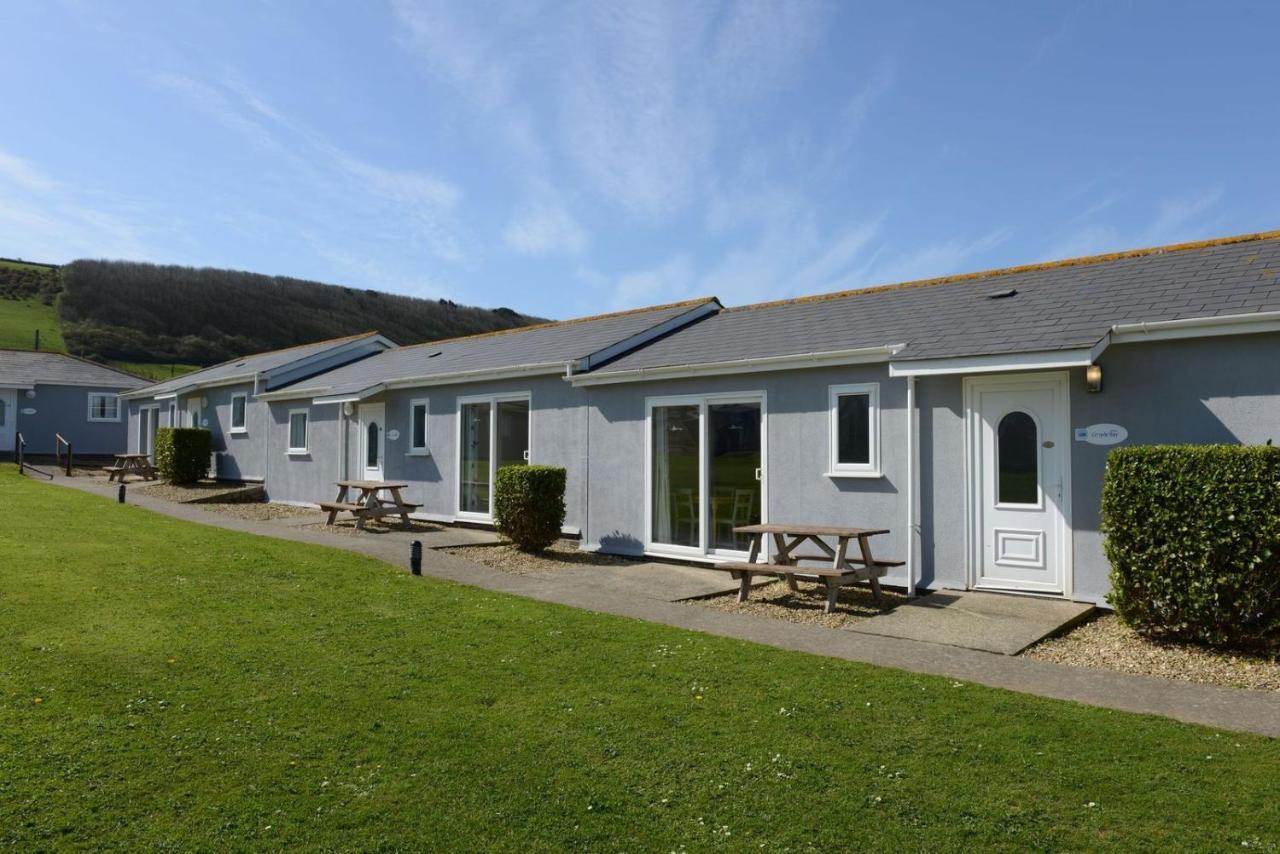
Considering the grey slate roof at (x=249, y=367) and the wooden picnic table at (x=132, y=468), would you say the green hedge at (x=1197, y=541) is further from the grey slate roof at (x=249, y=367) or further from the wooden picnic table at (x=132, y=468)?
Answer: the wooden picnic table at (x=132, y=468)

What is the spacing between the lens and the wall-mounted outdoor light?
8.73 meters

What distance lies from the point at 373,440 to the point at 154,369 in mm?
33736

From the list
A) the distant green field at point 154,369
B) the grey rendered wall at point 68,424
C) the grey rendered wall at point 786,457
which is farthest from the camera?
the distant green field at point 154,369

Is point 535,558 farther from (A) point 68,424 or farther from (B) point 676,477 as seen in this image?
(A) point 68,424

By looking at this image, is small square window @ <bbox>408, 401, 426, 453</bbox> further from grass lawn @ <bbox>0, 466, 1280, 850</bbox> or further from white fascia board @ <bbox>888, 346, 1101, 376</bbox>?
white fascia board @ <bbox>888, 346, 1101, 376</bbox>

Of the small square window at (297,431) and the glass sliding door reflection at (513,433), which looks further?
the small square window at (297,431)

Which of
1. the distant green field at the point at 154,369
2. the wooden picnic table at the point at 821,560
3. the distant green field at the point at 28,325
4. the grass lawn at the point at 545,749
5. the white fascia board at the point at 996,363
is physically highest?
the distant green field at the point at 28,325

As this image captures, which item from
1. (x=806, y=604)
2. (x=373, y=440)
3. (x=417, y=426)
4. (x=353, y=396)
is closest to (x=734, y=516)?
(x=806, y=604)

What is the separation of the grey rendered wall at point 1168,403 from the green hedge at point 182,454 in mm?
22478

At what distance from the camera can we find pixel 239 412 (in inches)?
980

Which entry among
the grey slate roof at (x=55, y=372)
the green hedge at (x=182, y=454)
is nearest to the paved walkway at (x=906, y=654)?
the green hedge at (x=182, y=454)

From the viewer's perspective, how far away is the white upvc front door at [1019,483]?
364 inches

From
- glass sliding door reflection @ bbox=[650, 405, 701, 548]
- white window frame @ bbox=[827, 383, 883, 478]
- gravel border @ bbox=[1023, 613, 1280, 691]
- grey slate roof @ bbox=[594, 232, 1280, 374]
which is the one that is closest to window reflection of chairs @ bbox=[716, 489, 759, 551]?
glass sliding door reflection @ bbox=[650, 405, 701, 548]

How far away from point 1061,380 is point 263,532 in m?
12.4
